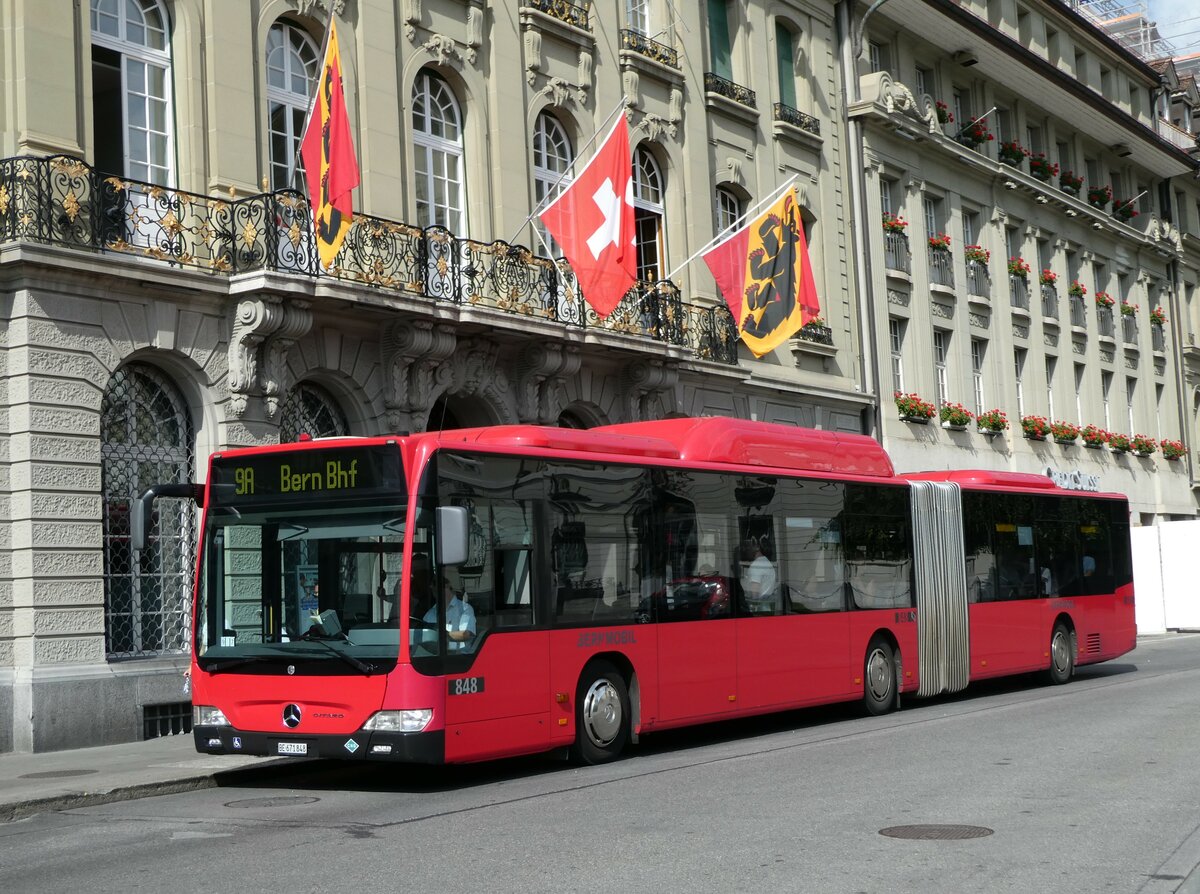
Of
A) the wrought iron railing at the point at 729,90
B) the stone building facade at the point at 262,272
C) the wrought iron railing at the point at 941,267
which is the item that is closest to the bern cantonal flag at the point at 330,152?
the stone building facade at the point at 262,272

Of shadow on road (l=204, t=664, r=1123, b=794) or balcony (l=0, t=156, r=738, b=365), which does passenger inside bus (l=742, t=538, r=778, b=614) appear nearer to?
shadow on road (l=204, t=664, r=1123, b=794)

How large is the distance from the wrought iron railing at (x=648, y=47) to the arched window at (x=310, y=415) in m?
8.99

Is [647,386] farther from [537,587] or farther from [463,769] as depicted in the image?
[537,587]

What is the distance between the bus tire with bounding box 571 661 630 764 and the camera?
13.5 m

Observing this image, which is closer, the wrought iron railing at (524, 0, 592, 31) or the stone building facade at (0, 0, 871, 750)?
the stone building facade at (0, 0, 871, 750)

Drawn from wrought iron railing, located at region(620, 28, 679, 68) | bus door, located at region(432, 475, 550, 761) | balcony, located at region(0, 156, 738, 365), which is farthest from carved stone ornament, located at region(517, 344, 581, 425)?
bus door, located at region(432, 475, 550, 761)

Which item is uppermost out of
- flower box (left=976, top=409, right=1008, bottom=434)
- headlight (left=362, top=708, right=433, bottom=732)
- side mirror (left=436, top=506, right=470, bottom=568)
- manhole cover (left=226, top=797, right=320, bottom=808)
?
flower box (left=976, top=409, right=1008, bottom=434)

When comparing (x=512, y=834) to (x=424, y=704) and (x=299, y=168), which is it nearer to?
(x=424, y=704)

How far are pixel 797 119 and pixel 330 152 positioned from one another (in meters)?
15.0

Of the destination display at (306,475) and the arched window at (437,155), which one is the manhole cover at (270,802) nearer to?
the destination display at (306,475)

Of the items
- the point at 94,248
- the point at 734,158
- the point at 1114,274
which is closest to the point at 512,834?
the point at 94,248

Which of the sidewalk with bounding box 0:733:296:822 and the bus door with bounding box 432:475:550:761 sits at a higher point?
the bus door with bounding box 432:475:550:761

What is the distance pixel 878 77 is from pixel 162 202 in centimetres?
1894

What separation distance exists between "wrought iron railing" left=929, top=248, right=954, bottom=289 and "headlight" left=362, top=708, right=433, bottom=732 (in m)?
25.0
